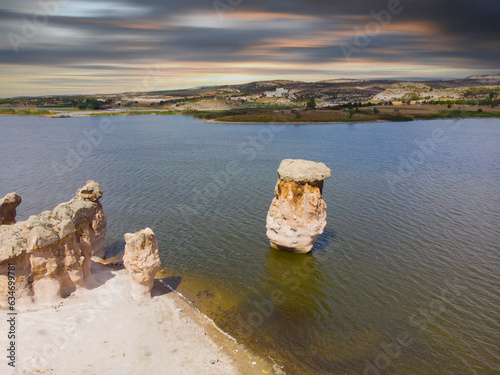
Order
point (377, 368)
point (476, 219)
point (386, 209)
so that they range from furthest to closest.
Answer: point (386, 209) < point (476, 219) < point (377, 368)

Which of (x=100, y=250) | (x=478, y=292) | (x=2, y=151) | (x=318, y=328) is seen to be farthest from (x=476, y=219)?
(x=2, y=151)

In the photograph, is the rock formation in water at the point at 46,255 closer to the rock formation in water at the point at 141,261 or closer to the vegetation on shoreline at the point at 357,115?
the rock formation in water at the point at 141,261

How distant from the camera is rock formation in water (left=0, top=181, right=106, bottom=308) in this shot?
1573 centimetres

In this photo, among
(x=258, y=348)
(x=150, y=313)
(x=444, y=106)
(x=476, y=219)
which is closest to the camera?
(x=258, y=348)

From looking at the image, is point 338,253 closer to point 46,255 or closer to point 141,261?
point 141,261

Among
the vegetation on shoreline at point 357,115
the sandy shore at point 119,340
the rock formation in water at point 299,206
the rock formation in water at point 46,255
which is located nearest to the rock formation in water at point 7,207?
the rock formation in water at point 46,255

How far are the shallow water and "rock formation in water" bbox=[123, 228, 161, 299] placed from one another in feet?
9.81

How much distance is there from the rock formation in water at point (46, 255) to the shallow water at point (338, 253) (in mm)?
5984

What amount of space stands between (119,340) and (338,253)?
52.7 ft

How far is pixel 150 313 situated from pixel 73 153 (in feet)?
191

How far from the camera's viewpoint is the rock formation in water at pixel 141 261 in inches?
711

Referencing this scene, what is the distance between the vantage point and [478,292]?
67.4ft

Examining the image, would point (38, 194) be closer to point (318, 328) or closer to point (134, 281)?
point (134, 281)

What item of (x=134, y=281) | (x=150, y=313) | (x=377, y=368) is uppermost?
(x=134, y=281)
